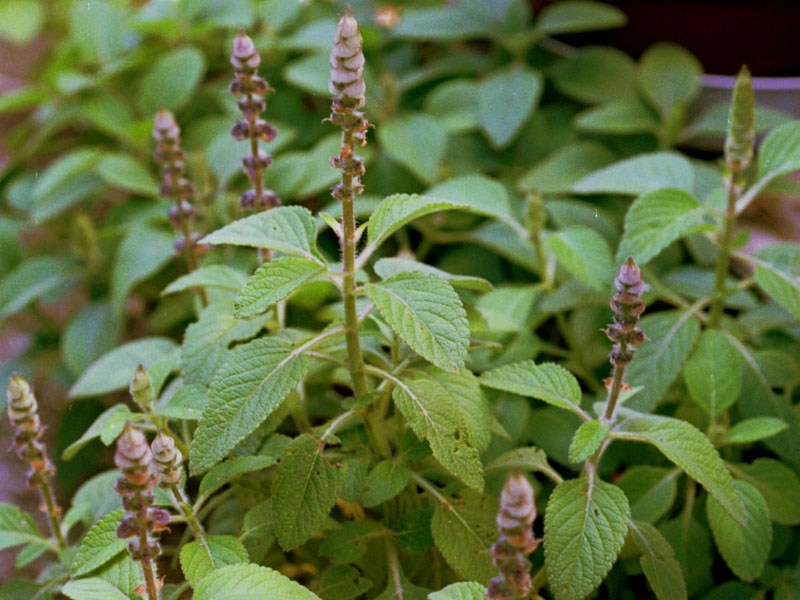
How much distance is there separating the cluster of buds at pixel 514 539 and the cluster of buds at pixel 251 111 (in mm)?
510

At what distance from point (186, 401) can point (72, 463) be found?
0.81 m

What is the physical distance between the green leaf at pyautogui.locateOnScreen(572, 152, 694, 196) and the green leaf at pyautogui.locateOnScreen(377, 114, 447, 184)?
0.36 meters

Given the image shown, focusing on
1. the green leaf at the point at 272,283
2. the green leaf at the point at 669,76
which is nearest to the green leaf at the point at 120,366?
the green leaf at the point at 272,283

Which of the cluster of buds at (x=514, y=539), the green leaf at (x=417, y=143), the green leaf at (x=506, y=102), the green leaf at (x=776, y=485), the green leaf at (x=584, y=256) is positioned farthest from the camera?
the green leaf at (x=506, y=102)

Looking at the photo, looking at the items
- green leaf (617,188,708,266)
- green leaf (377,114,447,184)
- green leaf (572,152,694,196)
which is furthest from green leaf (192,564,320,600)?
green leaf (377,114,447,184)

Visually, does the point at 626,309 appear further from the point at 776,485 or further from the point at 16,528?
the point at 16,528

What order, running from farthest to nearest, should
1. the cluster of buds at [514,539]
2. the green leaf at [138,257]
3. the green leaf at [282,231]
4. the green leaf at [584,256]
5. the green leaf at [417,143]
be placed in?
the green leaf at [417,143], the green leaf at [138,257], the green leaf at [584,256], the green leaf at [282,231], the cluster of buds at [514,539]

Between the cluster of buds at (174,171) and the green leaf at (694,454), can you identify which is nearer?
the green leaf at (694,454)

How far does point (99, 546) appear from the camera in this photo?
2.56ft

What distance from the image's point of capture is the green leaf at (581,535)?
29.8 inches

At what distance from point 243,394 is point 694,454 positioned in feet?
1.46

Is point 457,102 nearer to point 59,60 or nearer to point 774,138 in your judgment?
point 774,138

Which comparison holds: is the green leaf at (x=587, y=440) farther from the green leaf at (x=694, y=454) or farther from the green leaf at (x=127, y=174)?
the green leaf at (x=127, y=174)

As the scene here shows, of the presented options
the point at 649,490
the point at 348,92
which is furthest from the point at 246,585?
the point at 649,490
